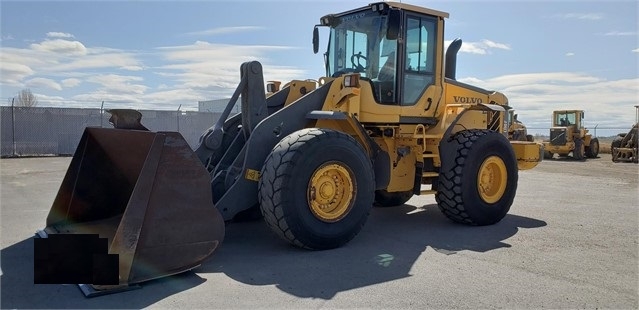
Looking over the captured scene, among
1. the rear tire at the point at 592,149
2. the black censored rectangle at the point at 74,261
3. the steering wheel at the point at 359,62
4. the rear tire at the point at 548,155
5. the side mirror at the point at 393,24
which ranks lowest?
the black censored rectangle at the point at 74,261

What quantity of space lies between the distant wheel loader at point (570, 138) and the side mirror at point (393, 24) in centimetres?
2251

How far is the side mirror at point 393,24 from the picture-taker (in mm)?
6648

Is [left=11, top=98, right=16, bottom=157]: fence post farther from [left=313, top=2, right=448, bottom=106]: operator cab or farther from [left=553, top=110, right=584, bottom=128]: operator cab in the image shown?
[left=553, top=110, right=584, bottom=128]: operator cab

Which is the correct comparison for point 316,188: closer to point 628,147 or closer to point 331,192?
point 331,192

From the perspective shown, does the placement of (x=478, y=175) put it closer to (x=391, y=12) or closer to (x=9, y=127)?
(x=391, y=12)

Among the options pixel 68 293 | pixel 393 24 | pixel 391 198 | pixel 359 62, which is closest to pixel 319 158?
pixel 393 24

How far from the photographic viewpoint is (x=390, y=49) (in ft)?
24.0

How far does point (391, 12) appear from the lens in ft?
22.1

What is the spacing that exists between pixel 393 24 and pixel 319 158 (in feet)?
Result: 7.37

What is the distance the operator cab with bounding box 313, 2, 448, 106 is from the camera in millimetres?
7270

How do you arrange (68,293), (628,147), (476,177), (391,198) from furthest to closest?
(628,147) < (391,198) < (476,177) < (68,293)

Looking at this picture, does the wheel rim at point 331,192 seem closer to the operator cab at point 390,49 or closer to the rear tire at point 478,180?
the operator cab at point 390,49

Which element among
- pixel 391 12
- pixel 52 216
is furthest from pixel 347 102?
pixel 52 216

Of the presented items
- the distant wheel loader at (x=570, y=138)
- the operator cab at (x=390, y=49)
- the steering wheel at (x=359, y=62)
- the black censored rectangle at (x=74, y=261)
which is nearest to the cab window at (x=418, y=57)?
the operator cab at (x=390, y=49)
